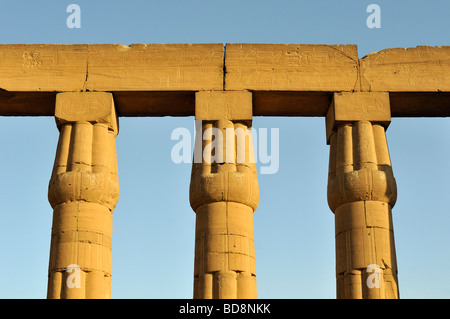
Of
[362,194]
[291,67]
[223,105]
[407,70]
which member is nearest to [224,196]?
[223,105]

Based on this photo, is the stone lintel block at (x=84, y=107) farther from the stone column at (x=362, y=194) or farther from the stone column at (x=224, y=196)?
the stone column at (x=362, y=194)

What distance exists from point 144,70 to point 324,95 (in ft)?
13.8

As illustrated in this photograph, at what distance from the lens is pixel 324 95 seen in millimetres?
20469

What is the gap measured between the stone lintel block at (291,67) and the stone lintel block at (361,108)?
0.23 metres

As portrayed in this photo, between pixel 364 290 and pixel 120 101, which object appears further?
pixel 120 101

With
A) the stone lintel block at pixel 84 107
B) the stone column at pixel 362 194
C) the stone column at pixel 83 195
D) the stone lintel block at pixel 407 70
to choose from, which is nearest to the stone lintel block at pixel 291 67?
the stone lintel block at pixel 407 70

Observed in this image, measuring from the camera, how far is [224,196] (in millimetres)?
19047

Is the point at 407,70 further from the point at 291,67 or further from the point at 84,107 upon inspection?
the point at 84,107

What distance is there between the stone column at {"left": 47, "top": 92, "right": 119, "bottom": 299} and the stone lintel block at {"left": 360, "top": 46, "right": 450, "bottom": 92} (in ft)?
19.9

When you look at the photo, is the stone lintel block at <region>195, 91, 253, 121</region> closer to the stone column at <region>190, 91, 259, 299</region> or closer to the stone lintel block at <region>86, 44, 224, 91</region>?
the stone column at <region>190, 91, 259, 299</region>

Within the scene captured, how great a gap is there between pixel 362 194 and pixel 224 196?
300 centimetres

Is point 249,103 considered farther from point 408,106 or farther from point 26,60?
point 26,60
